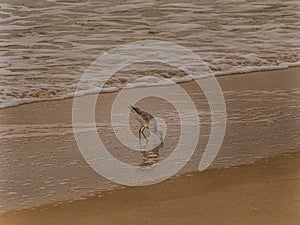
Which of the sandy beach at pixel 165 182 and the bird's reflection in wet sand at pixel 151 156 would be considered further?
the bird's reflection in wet sand at pixel 151 156

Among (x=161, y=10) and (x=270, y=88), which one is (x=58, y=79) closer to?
(x=270, y=88)

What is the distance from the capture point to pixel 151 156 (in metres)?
3.15

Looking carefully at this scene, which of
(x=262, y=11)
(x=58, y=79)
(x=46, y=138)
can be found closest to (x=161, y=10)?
(x=262, y=11)

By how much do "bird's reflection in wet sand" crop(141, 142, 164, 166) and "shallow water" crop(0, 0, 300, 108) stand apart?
0.94 metres

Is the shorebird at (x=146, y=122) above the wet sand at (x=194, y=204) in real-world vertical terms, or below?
above

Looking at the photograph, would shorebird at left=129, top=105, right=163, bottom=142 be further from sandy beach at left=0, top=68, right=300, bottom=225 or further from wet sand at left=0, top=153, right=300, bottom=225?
wet sand at left=0, top=153, right=300, bottom=225

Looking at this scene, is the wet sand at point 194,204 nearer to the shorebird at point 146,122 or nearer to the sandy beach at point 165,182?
the sandy beach at point 165,182

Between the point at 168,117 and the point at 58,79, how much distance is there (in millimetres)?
913

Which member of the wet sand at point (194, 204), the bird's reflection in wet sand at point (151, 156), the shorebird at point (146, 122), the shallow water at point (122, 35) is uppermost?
the shallow water at point (122, 35)

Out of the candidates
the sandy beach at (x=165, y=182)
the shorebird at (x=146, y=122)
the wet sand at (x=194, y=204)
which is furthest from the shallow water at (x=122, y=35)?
the wet sand at (x=194, y=204)

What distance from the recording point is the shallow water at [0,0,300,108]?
172 inches

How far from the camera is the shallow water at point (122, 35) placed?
4371 mm

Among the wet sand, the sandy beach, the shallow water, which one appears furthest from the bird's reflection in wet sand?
the shallow water

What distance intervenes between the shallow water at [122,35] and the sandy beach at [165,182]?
19.7 inches
